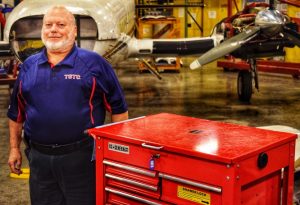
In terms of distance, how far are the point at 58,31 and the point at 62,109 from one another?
18.8 inches

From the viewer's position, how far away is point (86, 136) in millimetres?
3246

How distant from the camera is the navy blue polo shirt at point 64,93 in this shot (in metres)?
3.15

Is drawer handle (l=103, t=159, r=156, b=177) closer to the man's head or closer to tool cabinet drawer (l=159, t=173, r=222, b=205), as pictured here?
tool cabinet drawer (l=159, t=173, r=222, b=205)

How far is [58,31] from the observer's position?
3217mm

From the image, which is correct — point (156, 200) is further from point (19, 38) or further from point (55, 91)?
point (19, 38)

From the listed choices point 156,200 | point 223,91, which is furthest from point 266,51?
point 156,200

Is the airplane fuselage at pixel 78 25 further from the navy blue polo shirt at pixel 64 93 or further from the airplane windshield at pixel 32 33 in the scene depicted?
the navy blue polo shirt at pixel 64 93

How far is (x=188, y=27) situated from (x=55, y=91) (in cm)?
1866

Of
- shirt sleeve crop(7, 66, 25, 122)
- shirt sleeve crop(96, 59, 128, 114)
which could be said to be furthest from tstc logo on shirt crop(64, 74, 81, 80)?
shirt sleeve crop(7, 66, 25, 122)

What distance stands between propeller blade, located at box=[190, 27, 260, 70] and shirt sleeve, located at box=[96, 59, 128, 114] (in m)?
5.15

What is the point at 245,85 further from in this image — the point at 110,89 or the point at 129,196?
the point at 129,196

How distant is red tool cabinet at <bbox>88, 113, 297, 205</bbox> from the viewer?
7.20 feet

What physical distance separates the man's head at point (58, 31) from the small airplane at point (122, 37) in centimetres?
455

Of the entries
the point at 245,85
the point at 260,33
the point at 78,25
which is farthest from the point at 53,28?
the point at 245,85
